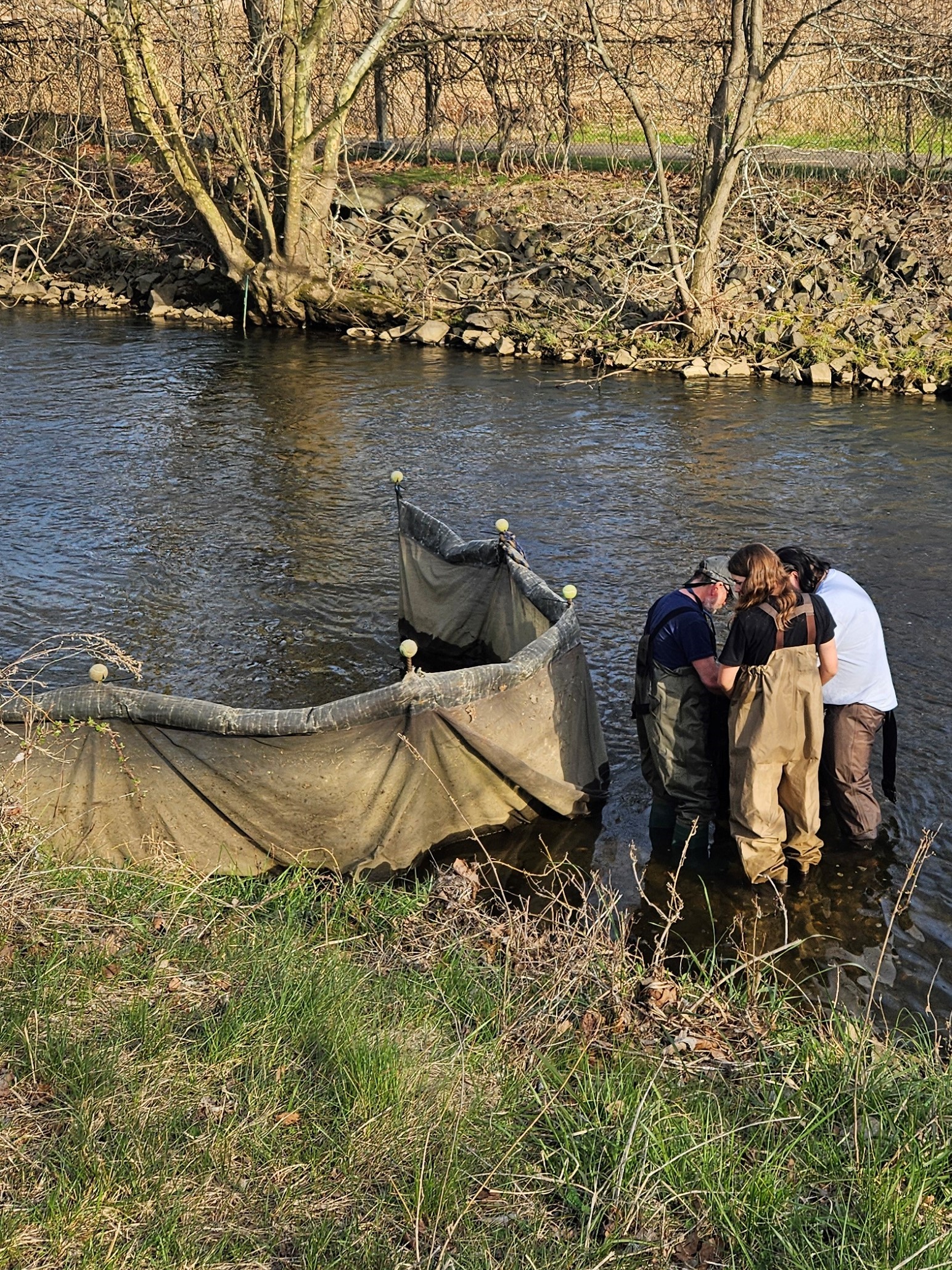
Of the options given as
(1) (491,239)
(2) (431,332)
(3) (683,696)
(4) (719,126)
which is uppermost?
(4) (719,126)

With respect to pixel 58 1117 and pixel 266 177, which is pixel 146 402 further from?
pixel 58 1117

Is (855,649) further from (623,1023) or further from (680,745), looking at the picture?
(623,1023)

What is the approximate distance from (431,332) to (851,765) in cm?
1616

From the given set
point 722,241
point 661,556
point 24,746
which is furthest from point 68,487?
point 722,241

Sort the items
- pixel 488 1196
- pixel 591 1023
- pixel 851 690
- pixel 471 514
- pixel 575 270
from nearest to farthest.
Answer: pixel 488 1196 < pixel 591 1023 < pixel 851 690 < pixel 471 514 < pixel 575 270

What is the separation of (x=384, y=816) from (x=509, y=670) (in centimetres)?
101

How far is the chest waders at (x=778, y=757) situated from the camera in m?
6.09

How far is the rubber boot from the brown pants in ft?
2.89

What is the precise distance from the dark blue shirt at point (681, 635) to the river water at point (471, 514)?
1288 mm

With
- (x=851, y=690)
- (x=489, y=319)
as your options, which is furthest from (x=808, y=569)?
(x=489, y=319)

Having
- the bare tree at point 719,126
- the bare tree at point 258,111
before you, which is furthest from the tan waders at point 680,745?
the bare tree at point 258,111

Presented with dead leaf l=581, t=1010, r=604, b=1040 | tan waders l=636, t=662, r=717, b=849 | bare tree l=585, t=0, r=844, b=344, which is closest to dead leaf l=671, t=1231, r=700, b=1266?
dead leaf l=581, t=1010, r=604, b=1040

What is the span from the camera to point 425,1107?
163 inches

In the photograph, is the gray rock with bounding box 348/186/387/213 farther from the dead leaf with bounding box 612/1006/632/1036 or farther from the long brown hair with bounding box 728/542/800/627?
the dead leaf with bounding box 612/1006/632/1036
